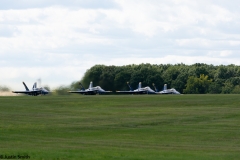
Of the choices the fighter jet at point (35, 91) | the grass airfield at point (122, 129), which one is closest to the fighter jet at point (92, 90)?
the fighter jet at point (35, 91)

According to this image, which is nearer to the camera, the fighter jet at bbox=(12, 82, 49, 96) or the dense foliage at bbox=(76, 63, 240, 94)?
the fighter jet at bbox=(12, 82, 49, 96)

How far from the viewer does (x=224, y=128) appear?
4547 centimetres

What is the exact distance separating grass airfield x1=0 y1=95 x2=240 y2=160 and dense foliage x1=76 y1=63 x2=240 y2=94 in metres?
43.1

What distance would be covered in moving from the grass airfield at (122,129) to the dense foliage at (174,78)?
43133mm

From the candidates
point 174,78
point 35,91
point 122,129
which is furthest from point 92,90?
point 122,129

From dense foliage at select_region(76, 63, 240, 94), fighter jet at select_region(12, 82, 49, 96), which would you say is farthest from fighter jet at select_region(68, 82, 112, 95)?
fighter jet at select_region(12, 82, 49, 96)

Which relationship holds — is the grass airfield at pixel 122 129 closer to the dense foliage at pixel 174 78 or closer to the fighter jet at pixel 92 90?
the fighter jet at pixel 92 90

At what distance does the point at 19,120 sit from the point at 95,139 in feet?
41.9

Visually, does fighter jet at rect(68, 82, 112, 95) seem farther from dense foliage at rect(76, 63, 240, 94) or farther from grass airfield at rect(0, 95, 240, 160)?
grass airfield at rect(0, 95, 240, 160)

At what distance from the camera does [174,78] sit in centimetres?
16888

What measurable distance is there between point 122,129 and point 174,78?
124236 millimetres

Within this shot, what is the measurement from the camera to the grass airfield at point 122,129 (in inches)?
1241

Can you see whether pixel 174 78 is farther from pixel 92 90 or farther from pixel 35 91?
pixel 92 90

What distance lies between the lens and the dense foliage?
382 ft
